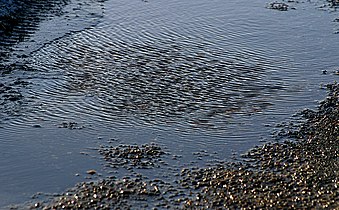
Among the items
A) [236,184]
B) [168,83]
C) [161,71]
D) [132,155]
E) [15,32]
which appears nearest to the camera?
[236,184]

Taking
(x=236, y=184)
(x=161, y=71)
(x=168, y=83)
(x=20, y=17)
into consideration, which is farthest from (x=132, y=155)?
(x=20, y=17)

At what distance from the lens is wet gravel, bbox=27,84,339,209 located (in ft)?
34.1

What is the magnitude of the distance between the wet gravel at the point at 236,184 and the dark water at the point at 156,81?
0.48 meters

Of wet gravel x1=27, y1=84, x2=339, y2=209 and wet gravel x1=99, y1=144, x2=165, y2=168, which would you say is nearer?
wet gravel x1=27, y1=84, x2=339, y2=209

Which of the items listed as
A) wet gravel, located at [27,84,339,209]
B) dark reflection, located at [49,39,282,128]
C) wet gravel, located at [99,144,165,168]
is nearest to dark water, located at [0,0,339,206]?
dark reflection, located at [49,39,282,128]

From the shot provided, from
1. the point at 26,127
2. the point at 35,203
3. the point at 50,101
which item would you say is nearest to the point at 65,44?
the point at 50,101

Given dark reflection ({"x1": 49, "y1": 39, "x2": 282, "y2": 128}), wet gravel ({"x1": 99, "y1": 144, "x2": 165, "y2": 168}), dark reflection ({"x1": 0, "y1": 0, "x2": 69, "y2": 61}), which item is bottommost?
wet gravel ({"x1": 99, "y1": 144, "x2": 165, "y2": 168})

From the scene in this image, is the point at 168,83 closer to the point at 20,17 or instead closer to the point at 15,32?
the point at 15,32

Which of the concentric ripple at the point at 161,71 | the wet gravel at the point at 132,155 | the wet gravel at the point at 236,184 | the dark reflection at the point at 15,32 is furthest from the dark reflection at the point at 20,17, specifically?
the wet gravel at the point at 236,184

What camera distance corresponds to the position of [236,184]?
11039mm

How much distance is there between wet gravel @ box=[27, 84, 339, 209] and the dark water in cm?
48

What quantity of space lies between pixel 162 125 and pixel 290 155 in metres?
3.18

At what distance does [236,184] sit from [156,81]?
19.0ft

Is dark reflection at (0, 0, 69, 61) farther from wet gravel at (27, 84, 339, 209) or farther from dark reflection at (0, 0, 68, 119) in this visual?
wet gravel at (27, 84, 339, 209)
